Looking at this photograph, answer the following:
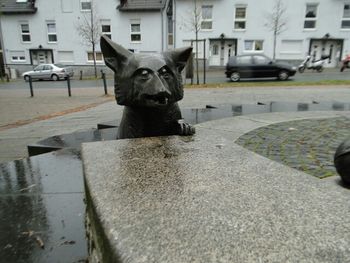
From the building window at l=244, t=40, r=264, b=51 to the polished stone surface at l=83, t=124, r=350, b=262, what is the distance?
2763cm

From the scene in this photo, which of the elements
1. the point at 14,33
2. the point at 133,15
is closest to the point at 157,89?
the point at 133,15

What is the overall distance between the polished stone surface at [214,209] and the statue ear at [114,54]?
29.8 inches

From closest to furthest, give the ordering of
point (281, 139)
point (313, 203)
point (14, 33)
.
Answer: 1. point (313, 203)
2. point (281, 139)
3. point (14, 33)

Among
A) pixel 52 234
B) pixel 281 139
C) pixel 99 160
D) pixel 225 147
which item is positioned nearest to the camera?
pixel 52 234

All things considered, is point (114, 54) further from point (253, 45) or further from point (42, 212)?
point (253, 45)

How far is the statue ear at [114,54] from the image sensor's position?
91.7 inches

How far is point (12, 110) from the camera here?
10031 mm

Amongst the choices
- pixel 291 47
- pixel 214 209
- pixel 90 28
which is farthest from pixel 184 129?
pixel 291 47

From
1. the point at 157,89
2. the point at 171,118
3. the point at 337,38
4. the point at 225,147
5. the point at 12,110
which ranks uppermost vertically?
the point at 337,38

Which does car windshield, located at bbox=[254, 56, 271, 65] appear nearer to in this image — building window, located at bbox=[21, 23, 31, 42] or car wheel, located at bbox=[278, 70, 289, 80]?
car wheel, located at bbox=[278, 70, 289, 80]

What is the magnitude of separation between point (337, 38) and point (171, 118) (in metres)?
30.3

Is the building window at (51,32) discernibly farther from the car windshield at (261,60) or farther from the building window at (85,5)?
the car windshield at (261,60)

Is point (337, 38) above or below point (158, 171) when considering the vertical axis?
above

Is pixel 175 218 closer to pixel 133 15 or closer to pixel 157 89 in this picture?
pixel 157 89
